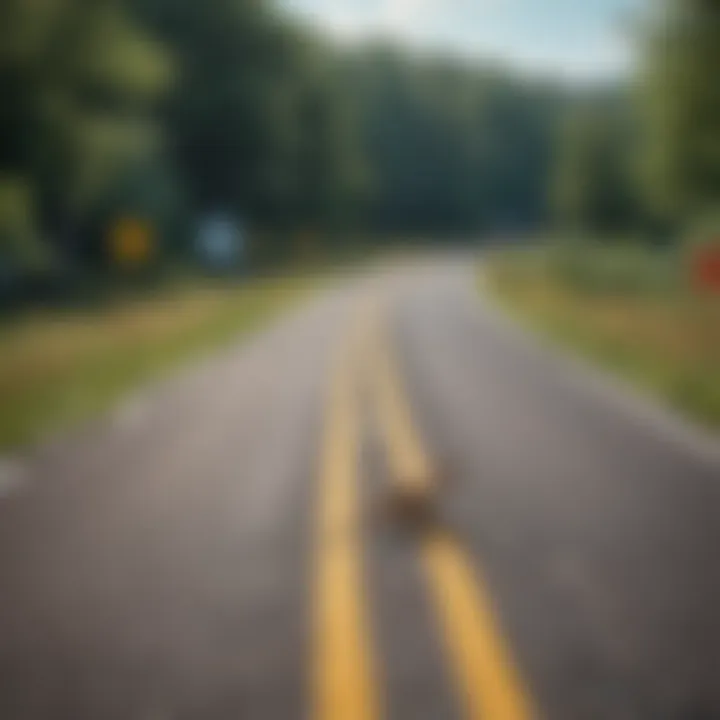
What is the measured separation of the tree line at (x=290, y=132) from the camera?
38.0ft

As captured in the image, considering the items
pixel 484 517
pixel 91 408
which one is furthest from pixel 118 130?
pixel 484 517

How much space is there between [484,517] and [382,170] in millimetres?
8166

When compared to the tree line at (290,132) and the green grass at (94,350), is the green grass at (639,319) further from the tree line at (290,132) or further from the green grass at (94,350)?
the green grass at (94,350)

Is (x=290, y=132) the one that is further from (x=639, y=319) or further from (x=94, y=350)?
(x=639, y=319)

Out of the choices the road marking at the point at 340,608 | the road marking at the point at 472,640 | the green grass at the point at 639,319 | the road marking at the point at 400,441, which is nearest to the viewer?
the road marking at the point at 472,640

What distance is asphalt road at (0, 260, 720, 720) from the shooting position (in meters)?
3.73

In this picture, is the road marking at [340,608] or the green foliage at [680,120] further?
the green foliage at [680,120]

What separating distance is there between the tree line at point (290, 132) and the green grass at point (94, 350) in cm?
135

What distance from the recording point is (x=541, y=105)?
10.4 m

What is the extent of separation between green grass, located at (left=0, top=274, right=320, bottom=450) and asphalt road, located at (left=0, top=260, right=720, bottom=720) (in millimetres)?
1307

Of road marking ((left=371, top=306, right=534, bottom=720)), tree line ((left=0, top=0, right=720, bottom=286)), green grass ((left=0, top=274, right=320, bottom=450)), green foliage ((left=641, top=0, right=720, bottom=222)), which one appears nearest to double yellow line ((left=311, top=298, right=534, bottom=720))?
road marking ((left=371, top=306, right=534, bottom=720))

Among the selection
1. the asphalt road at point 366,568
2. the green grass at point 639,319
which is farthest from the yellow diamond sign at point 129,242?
the asphalt road at point 366,568

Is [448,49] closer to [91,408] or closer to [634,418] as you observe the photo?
[634,418]

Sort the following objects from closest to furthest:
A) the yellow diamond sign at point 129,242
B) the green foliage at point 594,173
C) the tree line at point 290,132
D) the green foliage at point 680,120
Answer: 1. the green foliage at point 594,173
2. the tree line at point 290,132
3. the yellow diamond sign at point 129,242
4. the green foliage at point 680,120
